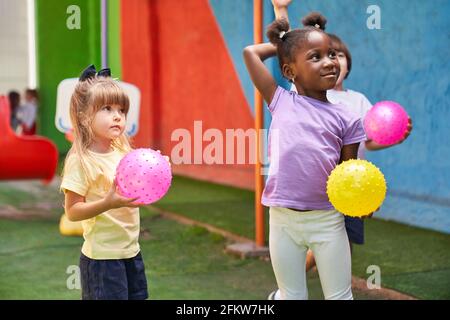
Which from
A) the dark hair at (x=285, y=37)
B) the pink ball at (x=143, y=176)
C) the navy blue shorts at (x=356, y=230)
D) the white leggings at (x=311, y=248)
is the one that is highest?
the dark hair at (x=285, y=37)

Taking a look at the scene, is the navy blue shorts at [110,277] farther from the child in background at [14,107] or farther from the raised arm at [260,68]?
the child in background at [14,107]

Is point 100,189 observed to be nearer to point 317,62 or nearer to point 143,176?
point 143,176

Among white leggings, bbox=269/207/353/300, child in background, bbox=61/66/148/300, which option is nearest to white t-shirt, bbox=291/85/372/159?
white leggings, bbox=269/207/353/300

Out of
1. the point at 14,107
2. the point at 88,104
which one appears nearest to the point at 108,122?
the point at 88,104

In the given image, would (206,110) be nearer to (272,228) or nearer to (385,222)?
(385,222)

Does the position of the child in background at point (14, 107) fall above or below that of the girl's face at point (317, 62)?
below

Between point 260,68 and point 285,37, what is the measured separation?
11 cm

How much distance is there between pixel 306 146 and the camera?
205cm

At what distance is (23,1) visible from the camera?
12195 mm

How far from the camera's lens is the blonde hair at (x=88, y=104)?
6.54ft

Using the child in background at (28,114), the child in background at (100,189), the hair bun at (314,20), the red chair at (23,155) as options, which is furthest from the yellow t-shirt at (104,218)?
the child in background at (28,114)

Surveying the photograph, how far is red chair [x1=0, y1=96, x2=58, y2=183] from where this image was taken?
4.88 meters

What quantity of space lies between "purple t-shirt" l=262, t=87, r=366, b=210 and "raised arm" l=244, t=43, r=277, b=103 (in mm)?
44

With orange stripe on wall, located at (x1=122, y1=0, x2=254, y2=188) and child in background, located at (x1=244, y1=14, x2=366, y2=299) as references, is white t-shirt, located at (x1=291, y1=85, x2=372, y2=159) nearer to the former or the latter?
child in background, located at (x1=244, y1=14, x2=366, y2=299)
